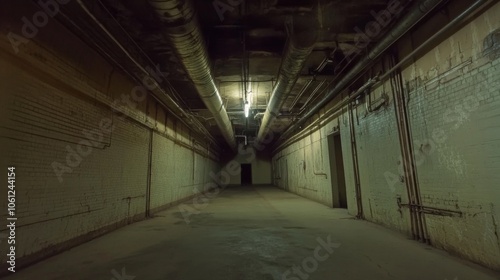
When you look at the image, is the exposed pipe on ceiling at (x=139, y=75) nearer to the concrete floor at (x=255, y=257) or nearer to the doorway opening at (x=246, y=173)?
the concrete floor at (x=255, y=257)

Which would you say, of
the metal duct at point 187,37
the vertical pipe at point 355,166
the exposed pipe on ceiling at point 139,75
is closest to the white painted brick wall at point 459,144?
the vertical pipe at point 355,166

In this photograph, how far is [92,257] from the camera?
107 inches

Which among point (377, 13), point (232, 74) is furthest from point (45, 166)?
point (377, 13)

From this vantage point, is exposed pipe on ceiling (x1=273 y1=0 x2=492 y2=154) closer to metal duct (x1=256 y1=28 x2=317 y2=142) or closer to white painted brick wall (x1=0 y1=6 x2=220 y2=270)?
metal duct (x1=256 y1=28 x2=317 y2=142)

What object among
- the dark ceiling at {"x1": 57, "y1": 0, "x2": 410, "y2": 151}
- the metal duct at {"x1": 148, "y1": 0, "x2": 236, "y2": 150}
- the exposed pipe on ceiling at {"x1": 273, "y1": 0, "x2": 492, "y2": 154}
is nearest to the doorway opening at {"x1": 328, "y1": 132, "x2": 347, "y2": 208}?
the exposed pipe on ceiling at {"x1": 273, "y1": 0, "x2": 492, "y2": 154}

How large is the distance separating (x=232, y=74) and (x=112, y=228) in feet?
11.5

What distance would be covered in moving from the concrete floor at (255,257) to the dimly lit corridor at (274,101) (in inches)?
1.0

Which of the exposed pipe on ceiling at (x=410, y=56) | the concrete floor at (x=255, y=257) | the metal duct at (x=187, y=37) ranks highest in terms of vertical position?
the metal duct at (x=187, y=37)

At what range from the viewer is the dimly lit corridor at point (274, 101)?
2295 millimetres

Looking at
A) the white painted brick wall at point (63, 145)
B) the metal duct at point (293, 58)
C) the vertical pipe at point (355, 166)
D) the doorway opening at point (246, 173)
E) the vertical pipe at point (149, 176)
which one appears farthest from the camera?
the doorway opening at point (246, 173)

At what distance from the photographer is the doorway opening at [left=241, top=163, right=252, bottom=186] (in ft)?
63.1

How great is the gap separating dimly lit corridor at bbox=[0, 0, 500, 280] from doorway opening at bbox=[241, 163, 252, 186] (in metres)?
14.1

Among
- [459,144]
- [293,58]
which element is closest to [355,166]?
[459,144]

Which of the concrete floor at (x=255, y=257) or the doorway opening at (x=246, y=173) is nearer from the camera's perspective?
the concrete floor at (x=255, y=257)
